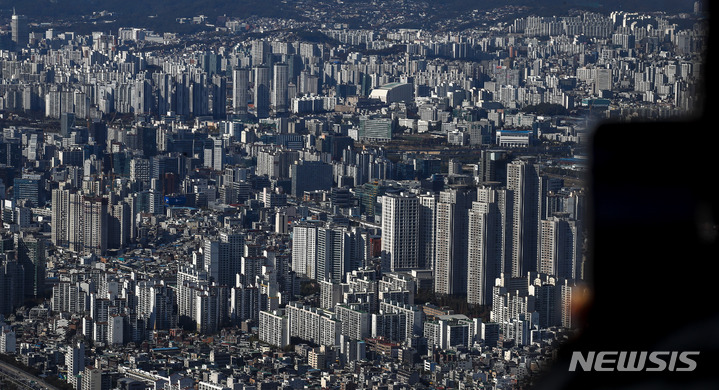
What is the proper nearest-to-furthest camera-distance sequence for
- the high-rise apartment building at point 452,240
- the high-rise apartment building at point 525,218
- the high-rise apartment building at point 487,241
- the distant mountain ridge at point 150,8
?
1. the high-rise apartment building at point 487,241
2. the high-rise apartment building at point 525,218
3. the high-rise apartment building at point 452,240
4. the distant mountain ridge at point 150,8

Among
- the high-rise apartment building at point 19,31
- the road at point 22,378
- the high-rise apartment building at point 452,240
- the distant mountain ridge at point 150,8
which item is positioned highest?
the distant mountain ridge at point 150,8

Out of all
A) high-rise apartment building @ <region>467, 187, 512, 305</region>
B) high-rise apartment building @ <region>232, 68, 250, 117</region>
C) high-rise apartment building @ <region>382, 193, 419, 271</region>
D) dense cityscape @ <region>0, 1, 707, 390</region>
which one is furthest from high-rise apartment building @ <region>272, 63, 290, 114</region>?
high-rise apartment building @ <region>467, 187, 512, 305</region>

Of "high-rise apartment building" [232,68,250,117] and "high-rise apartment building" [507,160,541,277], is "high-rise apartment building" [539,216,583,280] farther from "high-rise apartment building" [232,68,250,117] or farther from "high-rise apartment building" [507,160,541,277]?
"high-rise apartment building" [232,68,250,117]

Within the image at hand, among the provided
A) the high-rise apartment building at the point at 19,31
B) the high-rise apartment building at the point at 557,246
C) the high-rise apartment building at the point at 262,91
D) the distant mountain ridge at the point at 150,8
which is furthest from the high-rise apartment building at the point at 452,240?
the high-rise apartment building at the point at 19,31

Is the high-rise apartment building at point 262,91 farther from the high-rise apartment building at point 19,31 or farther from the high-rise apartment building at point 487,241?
the high-rise apartment building at point 487,241

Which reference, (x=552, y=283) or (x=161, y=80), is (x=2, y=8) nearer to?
(x=161, y=80)

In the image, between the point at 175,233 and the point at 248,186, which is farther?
the point at 248,186

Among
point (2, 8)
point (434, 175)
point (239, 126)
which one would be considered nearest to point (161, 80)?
point (239, 126)
